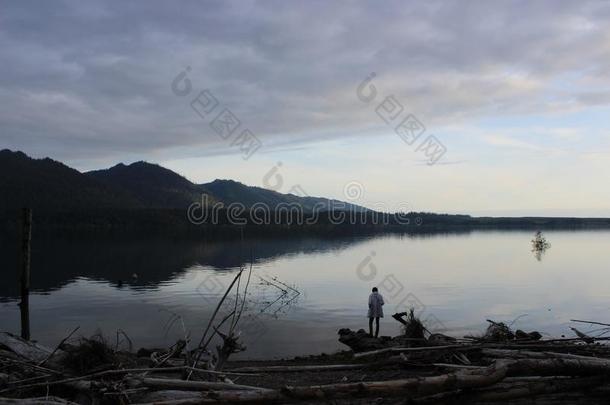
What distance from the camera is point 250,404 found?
6.61m

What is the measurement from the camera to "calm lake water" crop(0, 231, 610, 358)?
1098 inches

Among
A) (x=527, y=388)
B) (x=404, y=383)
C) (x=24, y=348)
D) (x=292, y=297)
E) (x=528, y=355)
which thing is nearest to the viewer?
(x=404, y=383)

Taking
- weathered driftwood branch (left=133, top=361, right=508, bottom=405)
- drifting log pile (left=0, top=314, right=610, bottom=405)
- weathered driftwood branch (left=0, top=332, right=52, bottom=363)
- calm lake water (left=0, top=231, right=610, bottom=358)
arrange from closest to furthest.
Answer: weathered driftwood branch (left=133, top=361, right=508, bottom=405), drifting log pile (left=0, top=314, right=610, bottom=405), weathered driftwood branch (left=0, top=332, right=52, bottom=363), calm lake water (left=0, top=231, right=610, bottom=358)

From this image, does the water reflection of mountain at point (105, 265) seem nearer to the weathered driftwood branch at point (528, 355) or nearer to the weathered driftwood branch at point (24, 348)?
the weathered driftwood branch at point (24, 348)

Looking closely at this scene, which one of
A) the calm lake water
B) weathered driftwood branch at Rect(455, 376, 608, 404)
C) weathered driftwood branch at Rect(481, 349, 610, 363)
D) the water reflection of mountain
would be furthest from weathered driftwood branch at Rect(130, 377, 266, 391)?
the water reflection of mountain


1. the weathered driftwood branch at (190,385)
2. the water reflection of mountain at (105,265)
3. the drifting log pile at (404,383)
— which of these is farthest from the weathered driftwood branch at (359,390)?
the water reflection of mountain at (105,265)

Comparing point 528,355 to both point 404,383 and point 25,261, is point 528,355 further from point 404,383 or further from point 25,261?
point 25,261

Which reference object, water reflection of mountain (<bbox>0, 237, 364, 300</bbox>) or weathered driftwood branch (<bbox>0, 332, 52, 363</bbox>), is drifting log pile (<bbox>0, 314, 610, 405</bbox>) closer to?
weathered driftwood branch (<bbox>0, 332, 52, 363</bbox>)

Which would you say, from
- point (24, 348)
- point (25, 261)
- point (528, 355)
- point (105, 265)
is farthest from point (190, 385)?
point (105, 265)

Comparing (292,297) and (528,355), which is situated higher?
(528,355)

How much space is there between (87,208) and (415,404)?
194377mm

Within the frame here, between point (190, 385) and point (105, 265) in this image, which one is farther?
point (105, 265)

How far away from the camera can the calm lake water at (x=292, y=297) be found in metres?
27.9

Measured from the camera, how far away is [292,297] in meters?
39.9
